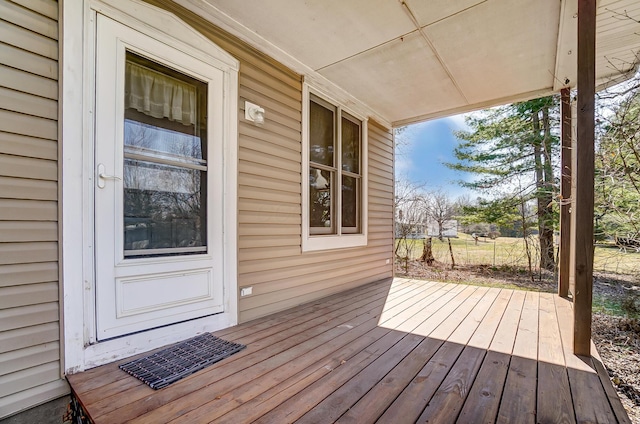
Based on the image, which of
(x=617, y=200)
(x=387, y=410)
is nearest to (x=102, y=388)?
(x=387, y=410)

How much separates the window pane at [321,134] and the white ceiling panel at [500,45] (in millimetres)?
1468

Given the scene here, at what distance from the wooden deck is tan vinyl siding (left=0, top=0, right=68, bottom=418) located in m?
0.26

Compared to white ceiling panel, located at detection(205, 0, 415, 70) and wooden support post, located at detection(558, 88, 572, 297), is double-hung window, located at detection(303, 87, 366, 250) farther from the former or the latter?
wooden support post, located at detection(558, 88, 572, 297)

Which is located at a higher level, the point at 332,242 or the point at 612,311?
the point at 332,242

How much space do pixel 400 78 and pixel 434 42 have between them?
74 cm

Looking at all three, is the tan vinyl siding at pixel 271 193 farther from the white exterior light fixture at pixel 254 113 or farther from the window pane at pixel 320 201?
the window pane at pixel 320 201

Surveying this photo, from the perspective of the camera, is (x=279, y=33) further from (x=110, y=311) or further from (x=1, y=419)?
(x=1, y=419)

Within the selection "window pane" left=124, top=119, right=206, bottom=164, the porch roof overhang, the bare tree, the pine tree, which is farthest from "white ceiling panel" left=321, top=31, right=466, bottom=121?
the bare tree

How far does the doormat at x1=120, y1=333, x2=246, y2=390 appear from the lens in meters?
1.65

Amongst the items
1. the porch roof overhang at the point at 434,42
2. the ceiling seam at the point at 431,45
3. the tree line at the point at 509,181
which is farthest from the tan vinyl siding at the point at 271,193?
the tree line at the point at 509,181

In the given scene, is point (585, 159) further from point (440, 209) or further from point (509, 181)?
point (440, 209)

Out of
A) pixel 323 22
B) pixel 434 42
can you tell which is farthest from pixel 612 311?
pixel 323 22

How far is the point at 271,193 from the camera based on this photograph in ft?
9.53

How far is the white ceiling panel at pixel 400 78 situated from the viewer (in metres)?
2.94
